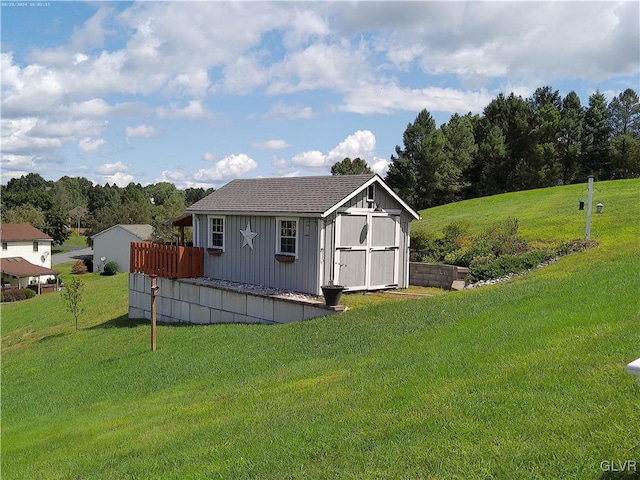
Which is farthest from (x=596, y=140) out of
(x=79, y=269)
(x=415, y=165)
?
(x=79, y=269)

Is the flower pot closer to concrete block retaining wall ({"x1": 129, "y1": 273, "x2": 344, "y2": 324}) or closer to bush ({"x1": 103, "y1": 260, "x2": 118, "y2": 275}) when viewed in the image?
concrete block retaining wall ({"x1": 129, "y1": 273, "x2": 344, "y2": 324})

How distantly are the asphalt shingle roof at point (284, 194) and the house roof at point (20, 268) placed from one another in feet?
116

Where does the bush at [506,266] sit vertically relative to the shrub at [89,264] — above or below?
above

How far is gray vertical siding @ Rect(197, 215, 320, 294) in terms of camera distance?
49.9ft

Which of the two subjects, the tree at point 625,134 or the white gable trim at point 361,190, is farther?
the tree at point 625,134

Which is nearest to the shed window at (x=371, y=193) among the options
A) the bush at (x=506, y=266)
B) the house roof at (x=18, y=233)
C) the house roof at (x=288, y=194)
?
the house roof at (x=288, y=194)

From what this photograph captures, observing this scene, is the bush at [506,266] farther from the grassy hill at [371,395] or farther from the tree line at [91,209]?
the tree line at [91,209]

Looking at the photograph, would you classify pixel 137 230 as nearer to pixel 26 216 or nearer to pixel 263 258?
pixel 26 216

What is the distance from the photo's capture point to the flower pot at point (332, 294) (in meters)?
12.9

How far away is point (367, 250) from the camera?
15953 millimetres

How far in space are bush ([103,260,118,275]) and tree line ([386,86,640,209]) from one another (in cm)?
2662

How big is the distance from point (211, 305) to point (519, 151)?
4341 cm

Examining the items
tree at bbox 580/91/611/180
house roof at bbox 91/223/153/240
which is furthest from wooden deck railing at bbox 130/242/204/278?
tree at bbox 580/91/611/180

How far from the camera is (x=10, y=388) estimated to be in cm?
1250
